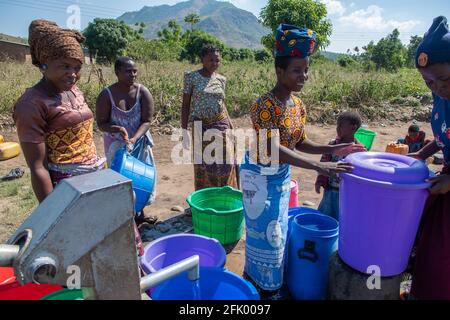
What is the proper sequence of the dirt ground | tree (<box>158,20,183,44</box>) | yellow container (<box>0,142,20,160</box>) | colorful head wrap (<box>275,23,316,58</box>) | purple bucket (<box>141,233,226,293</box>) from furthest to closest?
tree (<box>158,20,183,44</box>), yellow container (<box>0,142,20,160</box>), the dirt ground, purple bucket (<box>141,233,226,293</box>), colorful head wrap (<box>275,23,316,58</box>)

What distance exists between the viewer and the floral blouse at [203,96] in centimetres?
347

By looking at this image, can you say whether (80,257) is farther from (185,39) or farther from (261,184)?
(185,39)

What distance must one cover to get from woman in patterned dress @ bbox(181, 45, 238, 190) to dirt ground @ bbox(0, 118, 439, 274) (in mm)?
542

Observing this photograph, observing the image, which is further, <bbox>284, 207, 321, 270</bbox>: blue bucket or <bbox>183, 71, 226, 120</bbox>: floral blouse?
<bbox>183, 71, 226, 120</bbox>: floral blouse

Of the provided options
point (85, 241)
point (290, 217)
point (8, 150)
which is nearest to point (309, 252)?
point (290, 217)

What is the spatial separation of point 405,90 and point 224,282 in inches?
369

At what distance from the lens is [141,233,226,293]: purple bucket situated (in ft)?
7.25

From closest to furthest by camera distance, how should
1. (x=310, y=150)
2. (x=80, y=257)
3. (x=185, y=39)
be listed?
(x=80, y=257), (x=310, y=150), (x=185, y=39)

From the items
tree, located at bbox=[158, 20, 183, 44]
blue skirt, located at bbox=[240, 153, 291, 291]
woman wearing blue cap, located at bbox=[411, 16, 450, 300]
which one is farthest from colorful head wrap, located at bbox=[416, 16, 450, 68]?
tree, located at bbox=[158, 20, 183, 44]

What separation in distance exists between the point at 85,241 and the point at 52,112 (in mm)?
1225

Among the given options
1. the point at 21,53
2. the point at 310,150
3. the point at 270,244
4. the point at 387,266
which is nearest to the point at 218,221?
the point at 270,244

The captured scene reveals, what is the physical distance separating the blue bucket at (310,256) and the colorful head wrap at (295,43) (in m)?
1.05

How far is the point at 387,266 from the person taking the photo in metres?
1.74

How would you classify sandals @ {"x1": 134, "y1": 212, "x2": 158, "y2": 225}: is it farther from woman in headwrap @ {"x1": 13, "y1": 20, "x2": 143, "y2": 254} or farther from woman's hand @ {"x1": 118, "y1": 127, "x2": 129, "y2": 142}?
woman in headwrap @ {"x1": 13, "y1": 20, "x2": 143, "y2": 254}
